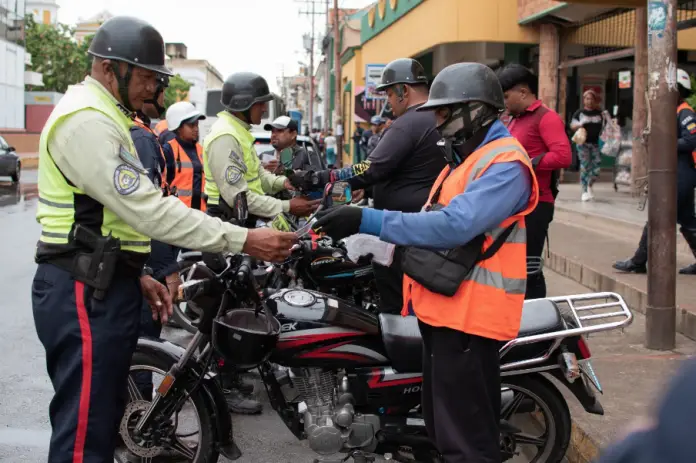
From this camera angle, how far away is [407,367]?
12.8ft

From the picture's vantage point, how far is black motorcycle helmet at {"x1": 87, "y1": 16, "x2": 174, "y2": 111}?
3.08m

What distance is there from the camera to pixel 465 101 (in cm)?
318

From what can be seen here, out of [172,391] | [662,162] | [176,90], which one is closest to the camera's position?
[172,391]

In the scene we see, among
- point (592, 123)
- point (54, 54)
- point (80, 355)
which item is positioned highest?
point (54, 54)

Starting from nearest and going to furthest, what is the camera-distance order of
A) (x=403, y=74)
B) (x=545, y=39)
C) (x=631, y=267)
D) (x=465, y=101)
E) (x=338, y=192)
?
(x=465, y=101), (x=338, y=192), (x=403, y=74), (x=631, y=267), (x=545, y=39)

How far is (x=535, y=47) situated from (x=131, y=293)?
58.3ft

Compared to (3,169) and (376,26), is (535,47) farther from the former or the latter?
(3,169)

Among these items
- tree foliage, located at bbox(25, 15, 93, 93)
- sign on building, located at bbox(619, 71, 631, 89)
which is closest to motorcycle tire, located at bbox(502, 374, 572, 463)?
sign on building, located at bbox(619, 71, 631, 89)

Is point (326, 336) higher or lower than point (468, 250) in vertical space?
lower

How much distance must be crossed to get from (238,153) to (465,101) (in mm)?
2836

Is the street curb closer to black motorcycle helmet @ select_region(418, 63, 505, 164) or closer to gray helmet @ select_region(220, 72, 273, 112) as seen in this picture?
gray helmet @ select_region(220, 72, 273, 112)

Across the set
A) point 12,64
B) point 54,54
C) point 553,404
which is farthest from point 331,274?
point 54,54

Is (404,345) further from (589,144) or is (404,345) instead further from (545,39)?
(545,39)

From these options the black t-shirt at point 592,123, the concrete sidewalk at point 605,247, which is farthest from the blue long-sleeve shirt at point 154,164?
the black t-shirt at point 592,123
